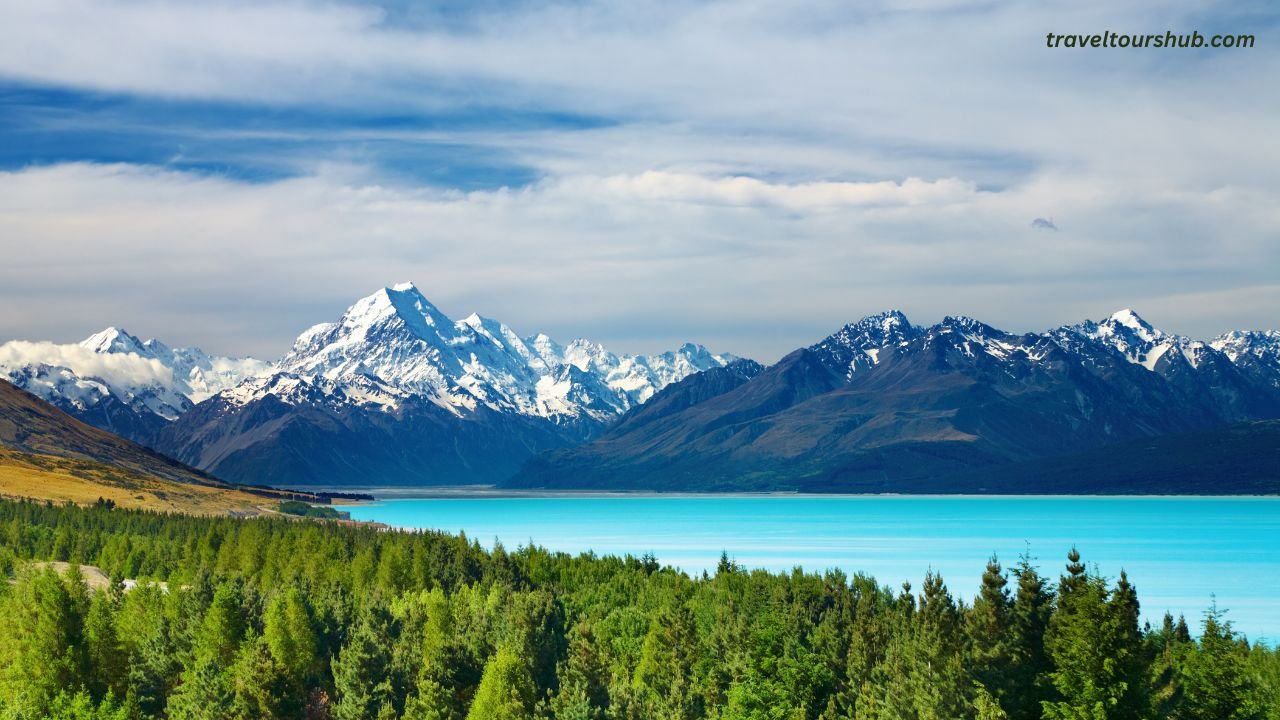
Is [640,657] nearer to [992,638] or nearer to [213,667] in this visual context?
[213,667]

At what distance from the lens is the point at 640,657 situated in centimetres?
11625

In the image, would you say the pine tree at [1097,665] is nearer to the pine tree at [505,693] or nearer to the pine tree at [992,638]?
the pine tree at [992,638]

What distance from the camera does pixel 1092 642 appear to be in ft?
254

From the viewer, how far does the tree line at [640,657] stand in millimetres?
80188

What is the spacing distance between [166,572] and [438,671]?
11254 cm

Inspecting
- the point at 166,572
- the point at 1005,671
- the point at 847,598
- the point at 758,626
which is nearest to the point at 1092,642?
the point at 1005,671

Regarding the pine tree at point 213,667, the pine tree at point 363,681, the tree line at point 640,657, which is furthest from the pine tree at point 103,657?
the pine tree at point 363,681

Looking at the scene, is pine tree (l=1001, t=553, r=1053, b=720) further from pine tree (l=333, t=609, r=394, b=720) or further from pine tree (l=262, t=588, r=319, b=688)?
pine tree (l=262, t=588, r=319, b=688)

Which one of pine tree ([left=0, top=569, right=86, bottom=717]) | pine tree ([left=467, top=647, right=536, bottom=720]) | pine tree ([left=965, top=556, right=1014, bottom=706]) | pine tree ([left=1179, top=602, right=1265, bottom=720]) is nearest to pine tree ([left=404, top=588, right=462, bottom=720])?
pine tree ([left=467, top=647, right=536, bottom=720])

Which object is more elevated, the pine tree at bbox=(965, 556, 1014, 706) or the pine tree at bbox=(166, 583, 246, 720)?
the pine tree at bbox=(965, 556, 1014, 706)

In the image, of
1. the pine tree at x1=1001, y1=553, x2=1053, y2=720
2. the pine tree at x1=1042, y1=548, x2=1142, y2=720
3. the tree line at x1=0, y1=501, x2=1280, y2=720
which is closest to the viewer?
the pine tree at x1=1042, y1=548, x2=1142, y2=720

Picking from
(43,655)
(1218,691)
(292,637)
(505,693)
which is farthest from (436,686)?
(1218,691)

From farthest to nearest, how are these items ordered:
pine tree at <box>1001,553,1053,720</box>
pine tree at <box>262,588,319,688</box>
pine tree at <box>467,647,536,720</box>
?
pine tree at <box>262,588,319,688</box>
pine tree at <box>467,647,536,720</box>
pine tree at <box>1001,553,1053,720</box>

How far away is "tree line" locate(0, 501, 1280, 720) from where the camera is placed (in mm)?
80188
